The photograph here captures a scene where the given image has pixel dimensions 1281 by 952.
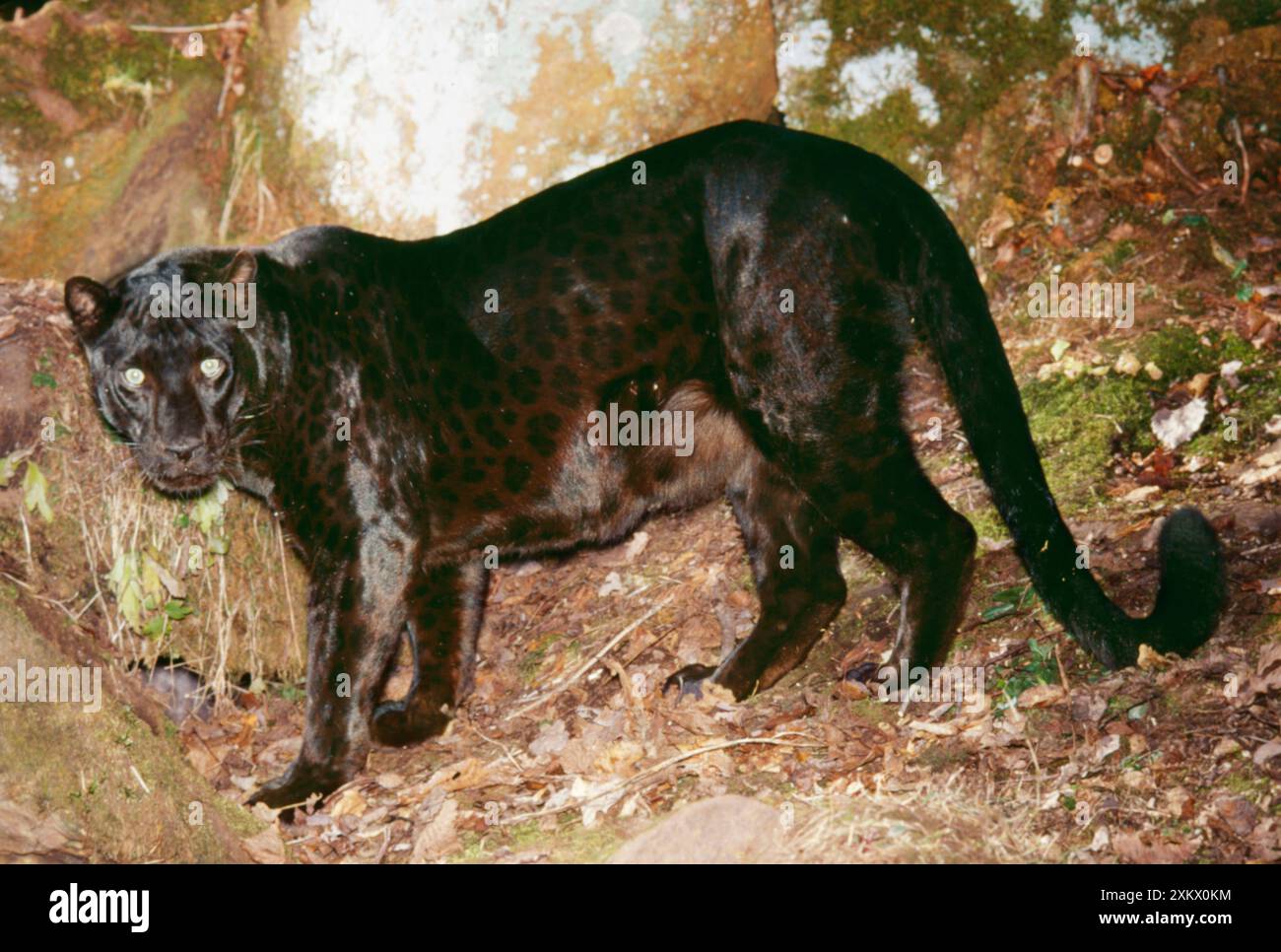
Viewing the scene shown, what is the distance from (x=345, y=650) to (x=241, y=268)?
1508 mm

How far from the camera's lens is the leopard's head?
4.85m

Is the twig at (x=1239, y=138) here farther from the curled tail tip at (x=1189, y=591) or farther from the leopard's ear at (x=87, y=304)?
the leopard's ear at (x=87, y=304)

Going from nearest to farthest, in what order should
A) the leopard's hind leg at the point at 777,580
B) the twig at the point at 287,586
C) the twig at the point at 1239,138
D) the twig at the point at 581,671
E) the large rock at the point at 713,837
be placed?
the large rock at the point at 713,837, the leopard's hind leg at the point at 777,580, the twig at the point at 581,671, the twig at the point at 287,586, the twig at the point at 1239,138

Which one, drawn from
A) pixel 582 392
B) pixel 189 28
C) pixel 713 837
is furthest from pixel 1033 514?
pixel 189 28

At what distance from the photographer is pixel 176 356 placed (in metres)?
4.85

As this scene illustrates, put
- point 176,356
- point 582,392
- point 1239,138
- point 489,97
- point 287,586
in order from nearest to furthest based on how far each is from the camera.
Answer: point 176,356, point 582,392, point 287,586, point 1239,138, point 489,97

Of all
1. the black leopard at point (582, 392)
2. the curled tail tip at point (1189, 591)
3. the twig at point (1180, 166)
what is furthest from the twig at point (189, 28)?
the curled tail tip at point (1189, 591)

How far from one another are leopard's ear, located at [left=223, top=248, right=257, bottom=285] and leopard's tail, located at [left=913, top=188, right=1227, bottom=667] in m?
2.50

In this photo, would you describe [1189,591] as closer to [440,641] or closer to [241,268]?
[440,641]

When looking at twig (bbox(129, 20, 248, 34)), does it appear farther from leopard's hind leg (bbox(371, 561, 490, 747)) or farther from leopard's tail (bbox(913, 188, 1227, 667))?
leopard's tail (bbox(913, 188, 1227, 667))

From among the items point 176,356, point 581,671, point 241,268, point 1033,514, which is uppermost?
point 241,268

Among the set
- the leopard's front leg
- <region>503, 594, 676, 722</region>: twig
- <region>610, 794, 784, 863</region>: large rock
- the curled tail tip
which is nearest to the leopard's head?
the leopard's front leg

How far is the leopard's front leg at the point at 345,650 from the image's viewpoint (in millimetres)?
4875

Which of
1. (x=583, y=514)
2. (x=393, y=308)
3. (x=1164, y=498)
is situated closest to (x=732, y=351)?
(x=583, y=514)
